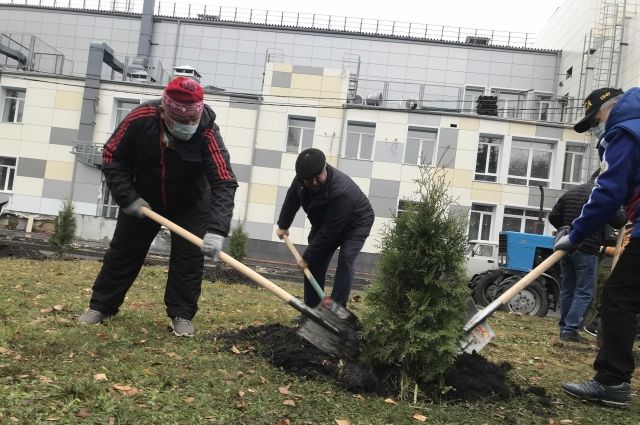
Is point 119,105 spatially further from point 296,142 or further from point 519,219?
point 519,219

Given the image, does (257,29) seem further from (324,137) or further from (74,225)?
(74,225)

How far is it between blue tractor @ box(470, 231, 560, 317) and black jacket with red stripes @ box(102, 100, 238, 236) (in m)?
6.46

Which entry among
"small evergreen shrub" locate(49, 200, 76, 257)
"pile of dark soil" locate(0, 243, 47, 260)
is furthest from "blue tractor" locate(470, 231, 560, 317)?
"pile of dark soil" locate(0, 243, 47, 260)

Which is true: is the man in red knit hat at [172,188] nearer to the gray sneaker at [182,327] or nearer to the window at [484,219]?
the gray sneaker at [182,327]

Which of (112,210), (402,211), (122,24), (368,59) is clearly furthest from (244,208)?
(402,211)

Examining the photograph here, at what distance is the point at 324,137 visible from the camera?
80.4ft

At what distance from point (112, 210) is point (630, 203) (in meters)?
25.1

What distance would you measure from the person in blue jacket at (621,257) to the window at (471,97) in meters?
23.0

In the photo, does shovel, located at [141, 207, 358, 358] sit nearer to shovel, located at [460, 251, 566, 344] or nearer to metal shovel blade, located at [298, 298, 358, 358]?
metal shovel blade, located at [298, 298, 358, 358]

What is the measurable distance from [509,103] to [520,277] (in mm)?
20845

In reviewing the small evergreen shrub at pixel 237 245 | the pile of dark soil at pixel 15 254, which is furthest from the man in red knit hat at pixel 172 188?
the small evergreen shrub at pixel 237 245

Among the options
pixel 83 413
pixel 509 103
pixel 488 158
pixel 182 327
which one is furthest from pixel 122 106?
pixel 83 413

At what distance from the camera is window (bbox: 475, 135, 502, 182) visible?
24.5 m

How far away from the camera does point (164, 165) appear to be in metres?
4.04
